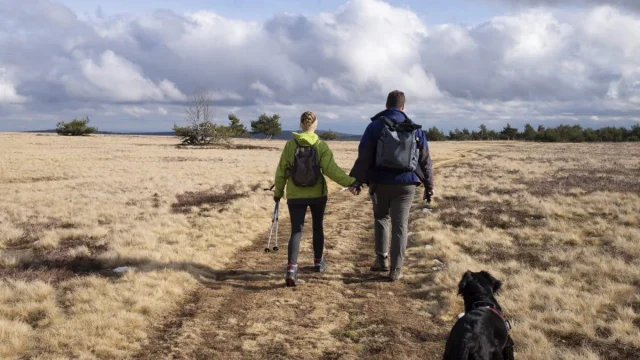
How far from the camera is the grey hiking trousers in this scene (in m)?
6.61

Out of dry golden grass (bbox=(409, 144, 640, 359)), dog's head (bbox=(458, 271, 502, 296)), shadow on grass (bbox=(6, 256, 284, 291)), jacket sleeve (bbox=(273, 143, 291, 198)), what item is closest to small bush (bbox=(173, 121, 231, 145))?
dry golden grass (bbox=(409, 144, 640, 359))

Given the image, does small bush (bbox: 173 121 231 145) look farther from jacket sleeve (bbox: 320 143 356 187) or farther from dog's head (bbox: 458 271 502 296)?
dog's head (bbox: 458 271 502 296)

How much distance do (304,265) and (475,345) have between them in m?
4.63

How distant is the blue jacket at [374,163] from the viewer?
6.46 meters

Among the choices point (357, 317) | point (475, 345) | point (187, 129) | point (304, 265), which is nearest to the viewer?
point (475, 345)

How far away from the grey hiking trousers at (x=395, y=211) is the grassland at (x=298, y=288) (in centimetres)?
65

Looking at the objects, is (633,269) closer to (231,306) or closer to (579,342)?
(579,342)

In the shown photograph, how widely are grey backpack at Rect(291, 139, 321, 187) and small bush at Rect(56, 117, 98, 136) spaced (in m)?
90.4

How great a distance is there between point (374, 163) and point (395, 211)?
777 mm

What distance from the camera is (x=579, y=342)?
194 inches

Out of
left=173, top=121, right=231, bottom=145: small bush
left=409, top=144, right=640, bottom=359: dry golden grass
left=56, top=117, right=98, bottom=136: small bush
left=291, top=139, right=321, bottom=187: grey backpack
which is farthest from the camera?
left=56, top=117, right=98, bottom=136: small bush

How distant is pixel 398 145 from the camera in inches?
246

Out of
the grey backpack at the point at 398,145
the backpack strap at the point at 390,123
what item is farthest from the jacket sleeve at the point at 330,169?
the backpack strap at the point at 390,123

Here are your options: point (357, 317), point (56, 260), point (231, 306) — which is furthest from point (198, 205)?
point (357, 317)
